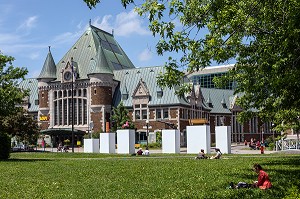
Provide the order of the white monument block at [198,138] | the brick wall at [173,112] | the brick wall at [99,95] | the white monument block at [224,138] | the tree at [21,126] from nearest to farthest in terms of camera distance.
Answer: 1. the white monument block at [224,138]
2. the white monument block at [198,138]
3. the tree at [21,126]
4. the brick wall at [173,112]
5. the brick wall at [99,95]

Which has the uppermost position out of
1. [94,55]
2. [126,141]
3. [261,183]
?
[94,55]

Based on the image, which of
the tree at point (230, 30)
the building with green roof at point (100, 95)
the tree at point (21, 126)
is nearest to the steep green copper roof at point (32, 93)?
the building with green roof at point (100, 95)

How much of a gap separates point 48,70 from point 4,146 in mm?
52363

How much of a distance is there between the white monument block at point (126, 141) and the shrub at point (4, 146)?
1419 cm

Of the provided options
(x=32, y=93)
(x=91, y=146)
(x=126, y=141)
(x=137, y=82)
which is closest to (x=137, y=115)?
(x=137, y=82)

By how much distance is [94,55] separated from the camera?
8306cm

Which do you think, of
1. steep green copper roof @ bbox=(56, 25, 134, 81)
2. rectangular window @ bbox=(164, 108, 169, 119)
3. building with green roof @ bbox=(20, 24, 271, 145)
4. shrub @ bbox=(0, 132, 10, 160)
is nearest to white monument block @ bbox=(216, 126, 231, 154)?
shrub @ bbox=(0, 132, 10, 160)

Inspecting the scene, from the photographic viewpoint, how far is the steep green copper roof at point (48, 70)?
277 feet

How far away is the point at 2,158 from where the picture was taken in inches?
1357

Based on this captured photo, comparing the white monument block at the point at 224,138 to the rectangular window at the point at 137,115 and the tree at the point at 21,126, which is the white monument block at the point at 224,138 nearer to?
the tree at the point at 21,126

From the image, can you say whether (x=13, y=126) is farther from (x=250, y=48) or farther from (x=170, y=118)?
(x=250, y=48)

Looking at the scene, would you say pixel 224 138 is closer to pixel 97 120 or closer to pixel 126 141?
pixel 126 141

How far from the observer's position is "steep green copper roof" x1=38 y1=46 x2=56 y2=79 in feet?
277

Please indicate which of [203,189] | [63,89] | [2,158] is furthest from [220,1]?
[63,89]
